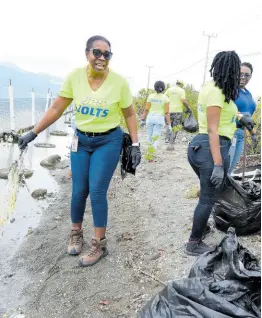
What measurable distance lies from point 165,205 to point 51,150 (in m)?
4.86

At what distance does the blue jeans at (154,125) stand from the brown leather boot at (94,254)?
11.5ft

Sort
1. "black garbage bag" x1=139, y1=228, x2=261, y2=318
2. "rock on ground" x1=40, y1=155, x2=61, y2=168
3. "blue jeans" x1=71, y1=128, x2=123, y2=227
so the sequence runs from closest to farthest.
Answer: "black garbage bag" x1=139, y1=228, x2=261, y2=318
"blue jeans" x1=71, y1=128, x2=123, y2=227
"rock on ground" x1=40, y1=155, x2=61, y2=168

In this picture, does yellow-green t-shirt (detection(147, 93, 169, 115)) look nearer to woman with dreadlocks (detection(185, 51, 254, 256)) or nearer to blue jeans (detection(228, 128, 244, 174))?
blue jeans (detection(228, 128, 244, 174))

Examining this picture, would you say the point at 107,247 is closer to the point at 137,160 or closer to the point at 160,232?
the point at 160,232

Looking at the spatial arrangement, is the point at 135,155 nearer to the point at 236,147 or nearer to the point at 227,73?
the point at 227,73

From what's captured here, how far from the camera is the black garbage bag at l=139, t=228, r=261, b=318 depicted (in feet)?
4.84

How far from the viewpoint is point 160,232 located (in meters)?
3.22

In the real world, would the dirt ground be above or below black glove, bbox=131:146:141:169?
below

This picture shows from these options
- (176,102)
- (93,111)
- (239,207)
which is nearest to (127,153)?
(93,111)

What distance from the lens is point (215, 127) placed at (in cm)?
227

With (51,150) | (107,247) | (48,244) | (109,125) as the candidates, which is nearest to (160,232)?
(107,247)

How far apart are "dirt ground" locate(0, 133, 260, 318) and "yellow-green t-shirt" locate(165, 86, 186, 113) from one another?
313 cm

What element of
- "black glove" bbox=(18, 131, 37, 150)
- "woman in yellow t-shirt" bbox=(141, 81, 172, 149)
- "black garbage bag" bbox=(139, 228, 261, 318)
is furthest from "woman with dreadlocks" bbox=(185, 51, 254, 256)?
"woman in yellow t-shirt" bbox=(141, 81, 172, 149)

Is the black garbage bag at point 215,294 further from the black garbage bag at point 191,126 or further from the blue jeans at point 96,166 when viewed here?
the black garbage bag at point 191,126
